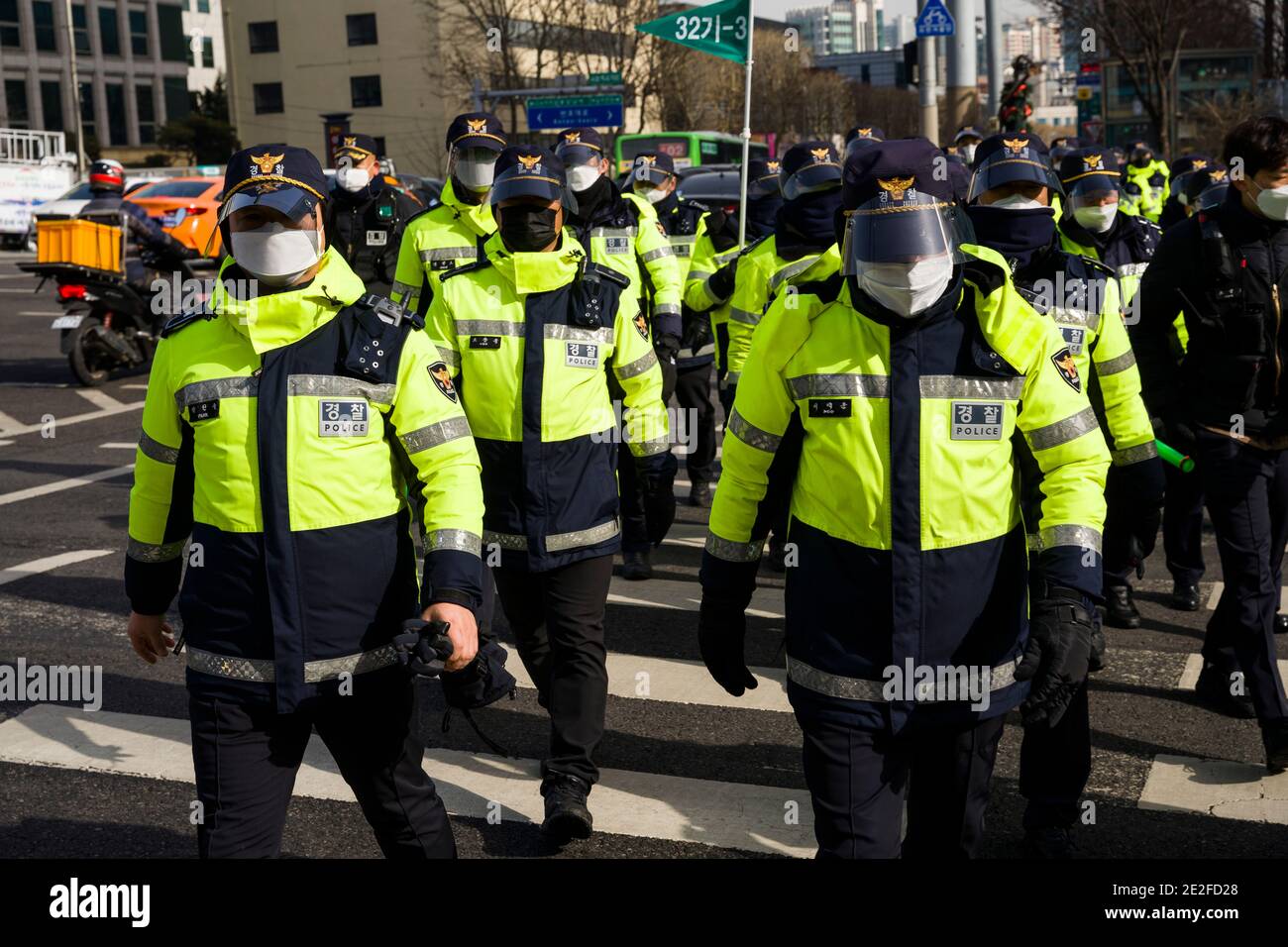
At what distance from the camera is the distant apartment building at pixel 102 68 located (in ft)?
210

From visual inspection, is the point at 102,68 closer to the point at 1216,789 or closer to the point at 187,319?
the point at 187,319

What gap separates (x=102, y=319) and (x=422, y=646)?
491 inches

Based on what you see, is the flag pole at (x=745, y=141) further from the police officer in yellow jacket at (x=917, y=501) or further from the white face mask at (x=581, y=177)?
the police officer in yellow jacket at (x=917, y=501)

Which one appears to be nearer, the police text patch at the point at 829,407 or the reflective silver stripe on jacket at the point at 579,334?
the police text patch at the point at 829,407

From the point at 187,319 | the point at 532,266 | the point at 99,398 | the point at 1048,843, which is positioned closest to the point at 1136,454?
the point at 1048,843

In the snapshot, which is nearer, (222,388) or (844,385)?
(844,385)

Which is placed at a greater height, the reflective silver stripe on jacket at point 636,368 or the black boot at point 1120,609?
the reflective silver stripe on jacket at point 636,368

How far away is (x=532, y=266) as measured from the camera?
503 centimetres

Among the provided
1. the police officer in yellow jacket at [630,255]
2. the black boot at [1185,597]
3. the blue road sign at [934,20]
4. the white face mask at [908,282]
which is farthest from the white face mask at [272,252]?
the blue road sign at [934,20]

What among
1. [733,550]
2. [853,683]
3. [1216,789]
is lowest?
[1216,789]

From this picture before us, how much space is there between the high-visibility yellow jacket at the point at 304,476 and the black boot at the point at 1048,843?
207cm

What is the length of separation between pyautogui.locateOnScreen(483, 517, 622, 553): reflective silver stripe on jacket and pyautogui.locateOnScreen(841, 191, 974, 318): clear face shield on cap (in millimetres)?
1841

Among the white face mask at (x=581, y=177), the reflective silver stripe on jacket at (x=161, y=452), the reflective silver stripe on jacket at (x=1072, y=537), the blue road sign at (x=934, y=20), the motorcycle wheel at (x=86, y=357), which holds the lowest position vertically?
the motorcycle wheel at (x=86, y=357)

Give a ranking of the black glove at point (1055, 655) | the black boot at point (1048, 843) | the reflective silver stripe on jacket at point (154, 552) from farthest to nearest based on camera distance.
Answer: the black boot at point (1048, 843) → the reflective silver stripe on jacket at point (154, 552) → the black glove at point (1055, 655)
